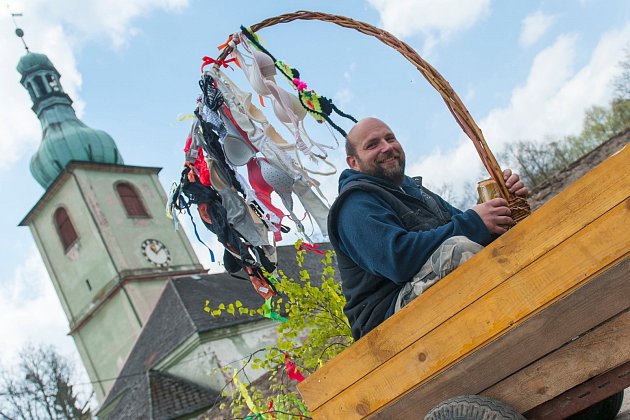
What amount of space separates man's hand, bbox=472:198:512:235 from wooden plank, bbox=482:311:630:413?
0.60m

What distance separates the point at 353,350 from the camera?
2.77 meters

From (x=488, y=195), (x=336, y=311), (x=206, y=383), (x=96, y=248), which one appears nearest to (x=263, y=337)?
(x=206, y=383)

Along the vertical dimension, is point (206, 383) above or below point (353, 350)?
above

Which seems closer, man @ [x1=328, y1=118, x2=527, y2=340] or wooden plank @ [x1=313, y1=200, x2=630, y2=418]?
wooden plank @ [x1=313, y1=200, x2=630, y2=418]

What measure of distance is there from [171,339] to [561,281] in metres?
19.5

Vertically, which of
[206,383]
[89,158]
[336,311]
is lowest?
[336,311]

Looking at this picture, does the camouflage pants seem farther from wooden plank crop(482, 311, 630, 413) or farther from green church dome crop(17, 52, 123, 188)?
green church dome crop(17, 52, 123, 188)

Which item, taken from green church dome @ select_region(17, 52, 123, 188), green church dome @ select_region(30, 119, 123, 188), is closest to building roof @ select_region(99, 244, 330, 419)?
green church dome @ select_region(30, 119, 123, 188)

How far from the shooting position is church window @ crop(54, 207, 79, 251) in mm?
29406

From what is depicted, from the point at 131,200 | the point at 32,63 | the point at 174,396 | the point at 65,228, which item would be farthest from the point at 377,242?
the point at 32,63

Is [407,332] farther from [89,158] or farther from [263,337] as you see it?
[89,158]

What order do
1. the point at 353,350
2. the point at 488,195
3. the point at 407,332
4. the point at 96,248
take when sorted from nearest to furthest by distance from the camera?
the point at 407,332 → the point at 353,350 → the point at 488,195 → the point at 96,248

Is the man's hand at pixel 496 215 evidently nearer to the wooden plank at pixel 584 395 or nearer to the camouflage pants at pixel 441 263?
the camouflage pants at pixel 441 263

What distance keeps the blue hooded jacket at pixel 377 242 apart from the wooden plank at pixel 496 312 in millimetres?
341
